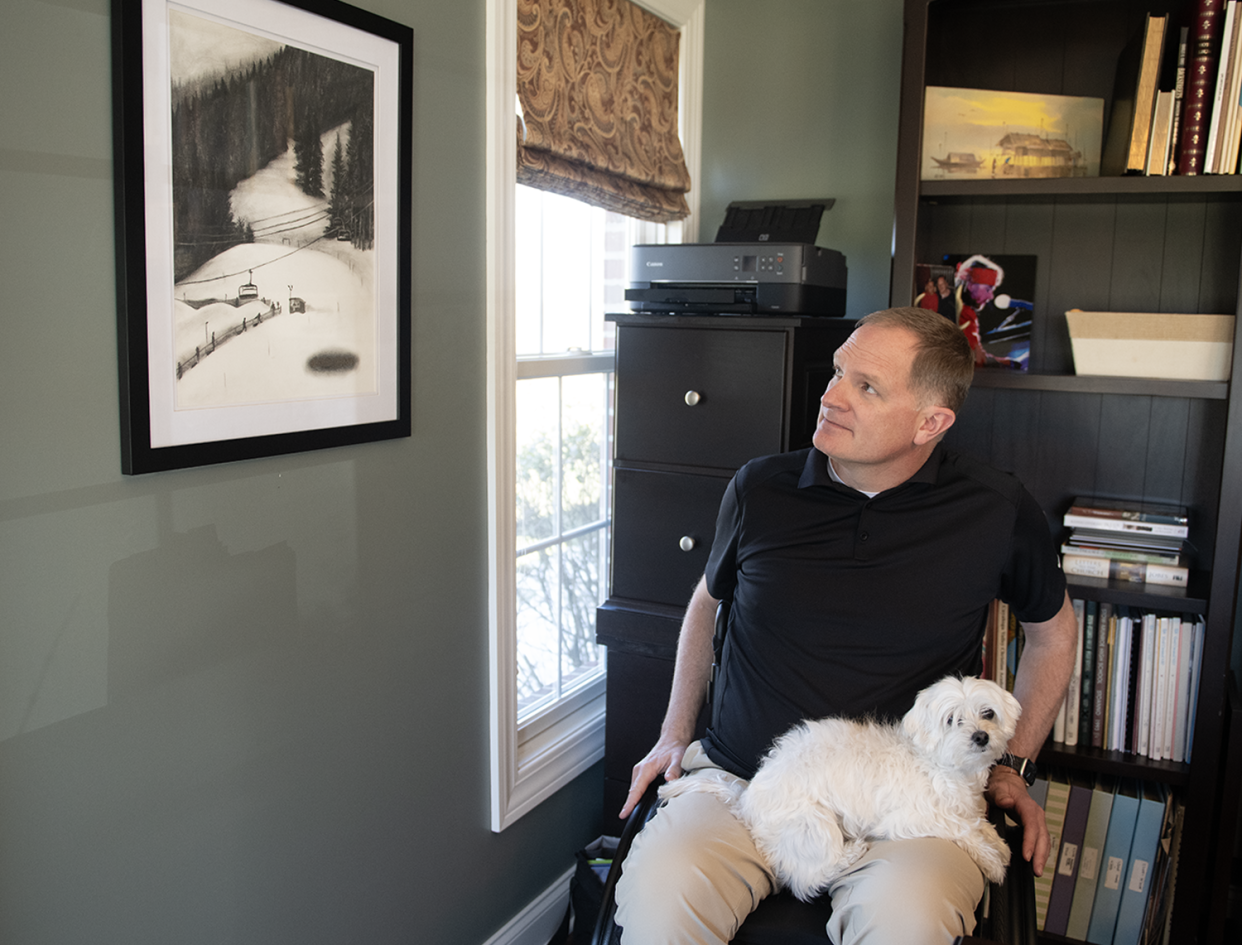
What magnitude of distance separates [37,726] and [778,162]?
223 centimetres

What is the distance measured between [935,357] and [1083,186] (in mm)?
702

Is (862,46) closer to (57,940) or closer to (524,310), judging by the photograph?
(524,310)

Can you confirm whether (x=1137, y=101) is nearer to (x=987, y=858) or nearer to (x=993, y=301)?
(x=993, y=301)

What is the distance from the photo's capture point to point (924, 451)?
177 centimetres

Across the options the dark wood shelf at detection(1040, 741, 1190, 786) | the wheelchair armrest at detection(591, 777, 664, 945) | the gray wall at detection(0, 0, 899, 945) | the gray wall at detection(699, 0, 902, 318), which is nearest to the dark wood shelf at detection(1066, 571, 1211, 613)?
the dark wood shelf at detection(1040, 741, 1190, 786)

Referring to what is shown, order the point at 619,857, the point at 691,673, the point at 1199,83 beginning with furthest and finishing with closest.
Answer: the point at 1199,83
the point at 691,673
the point at 619,857

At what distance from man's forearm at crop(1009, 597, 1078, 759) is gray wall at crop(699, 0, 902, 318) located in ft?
3.82

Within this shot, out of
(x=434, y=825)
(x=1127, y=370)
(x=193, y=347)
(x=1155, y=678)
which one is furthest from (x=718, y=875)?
(x=1127, y=370)

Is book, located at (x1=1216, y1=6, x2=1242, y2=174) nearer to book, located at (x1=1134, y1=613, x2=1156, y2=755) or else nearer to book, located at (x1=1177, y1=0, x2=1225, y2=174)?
book, located at (x1=1177, y1=0, x2=1225, y2=174)

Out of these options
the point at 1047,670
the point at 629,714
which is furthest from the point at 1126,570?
the point at 629,714

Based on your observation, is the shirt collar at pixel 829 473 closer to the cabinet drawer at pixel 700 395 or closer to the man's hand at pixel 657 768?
the cabinet drawer at pixel 700 395

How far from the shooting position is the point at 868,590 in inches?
66.4

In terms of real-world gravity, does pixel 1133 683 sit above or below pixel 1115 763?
above

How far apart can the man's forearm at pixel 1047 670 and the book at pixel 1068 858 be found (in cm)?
63
